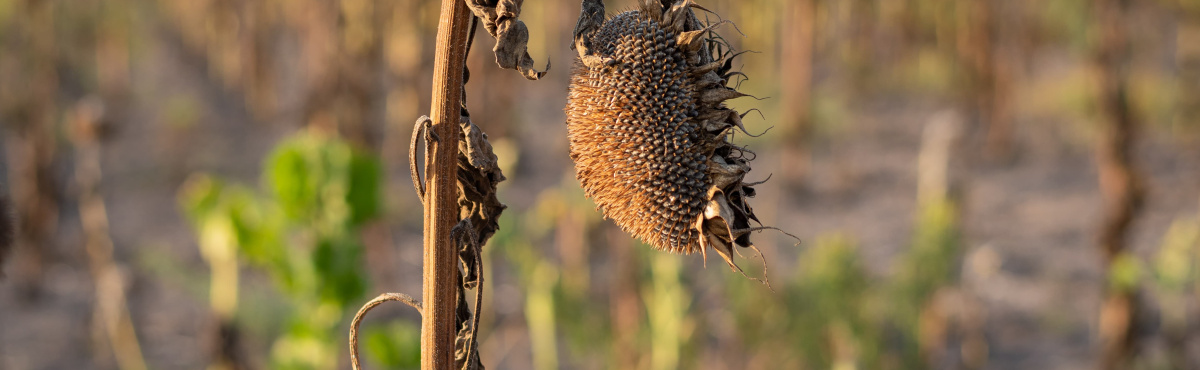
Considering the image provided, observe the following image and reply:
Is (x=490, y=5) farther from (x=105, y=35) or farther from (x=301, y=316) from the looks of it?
(x=105, y=35)

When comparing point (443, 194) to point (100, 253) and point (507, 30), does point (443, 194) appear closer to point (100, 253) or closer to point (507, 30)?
point (507, 30)

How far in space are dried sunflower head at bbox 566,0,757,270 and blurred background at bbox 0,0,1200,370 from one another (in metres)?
0.17

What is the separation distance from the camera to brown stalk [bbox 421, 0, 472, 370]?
1134 millimetres

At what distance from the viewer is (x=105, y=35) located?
13031mm

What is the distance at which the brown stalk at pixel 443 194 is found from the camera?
3.72ft

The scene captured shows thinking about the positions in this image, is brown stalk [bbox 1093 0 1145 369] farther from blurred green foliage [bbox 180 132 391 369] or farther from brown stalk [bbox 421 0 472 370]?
brown stalk [bbox 421 0 472 370]

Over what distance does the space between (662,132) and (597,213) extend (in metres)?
4.45

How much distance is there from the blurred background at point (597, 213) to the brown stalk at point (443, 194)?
437mm

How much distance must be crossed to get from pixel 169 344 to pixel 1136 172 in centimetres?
602

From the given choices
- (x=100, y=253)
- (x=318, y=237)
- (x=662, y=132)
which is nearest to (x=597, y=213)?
(x=318, y=237)

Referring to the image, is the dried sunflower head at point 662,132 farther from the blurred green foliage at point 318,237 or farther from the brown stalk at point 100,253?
the brown stalk at point 100,253

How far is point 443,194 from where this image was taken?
3.81 feet

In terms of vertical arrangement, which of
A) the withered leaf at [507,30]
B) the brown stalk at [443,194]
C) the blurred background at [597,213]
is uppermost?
the withered leaf at [507,30]

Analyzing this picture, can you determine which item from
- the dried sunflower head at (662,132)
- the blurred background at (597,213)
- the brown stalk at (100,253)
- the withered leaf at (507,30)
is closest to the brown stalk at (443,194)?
the withered leaf at (507,30)
